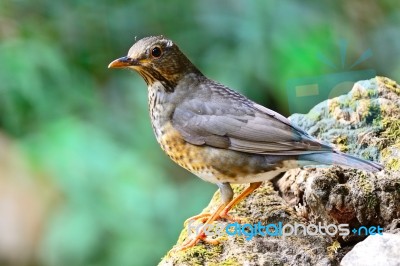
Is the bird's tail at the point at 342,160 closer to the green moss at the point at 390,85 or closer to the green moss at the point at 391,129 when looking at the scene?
the green moss at the point at 391,129

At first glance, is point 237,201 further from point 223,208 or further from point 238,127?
point 238,127

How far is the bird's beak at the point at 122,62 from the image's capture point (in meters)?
2.21

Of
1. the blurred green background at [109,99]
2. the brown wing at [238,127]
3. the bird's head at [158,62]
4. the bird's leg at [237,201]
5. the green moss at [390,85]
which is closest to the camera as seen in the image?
the brown wing at [238,127]

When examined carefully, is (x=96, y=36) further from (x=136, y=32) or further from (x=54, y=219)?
(x=54, y=219)

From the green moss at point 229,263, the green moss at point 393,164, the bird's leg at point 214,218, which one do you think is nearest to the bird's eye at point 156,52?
the bird's leg at point 214,218

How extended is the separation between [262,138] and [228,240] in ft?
1.17

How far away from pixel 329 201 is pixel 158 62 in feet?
2.27

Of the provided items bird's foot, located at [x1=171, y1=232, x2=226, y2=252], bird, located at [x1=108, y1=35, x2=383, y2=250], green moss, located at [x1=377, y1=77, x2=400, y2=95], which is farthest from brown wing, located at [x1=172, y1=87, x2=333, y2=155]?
green moss, located at [x1=377, y1=77, x2=400, y2=95]

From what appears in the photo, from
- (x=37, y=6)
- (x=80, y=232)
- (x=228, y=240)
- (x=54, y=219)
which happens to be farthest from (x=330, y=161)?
(x=37, y=6)

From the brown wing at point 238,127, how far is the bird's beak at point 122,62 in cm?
22

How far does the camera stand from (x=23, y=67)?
3.49m

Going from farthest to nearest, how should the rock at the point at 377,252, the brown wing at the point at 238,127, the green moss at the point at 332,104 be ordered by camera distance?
the green moss at the point at 332,104
the brown wing at the point at 238,127
the rock at the point at 377,252

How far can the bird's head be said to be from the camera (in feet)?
7.50

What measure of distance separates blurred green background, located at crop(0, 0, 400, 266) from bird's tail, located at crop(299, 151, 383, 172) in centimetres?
109
